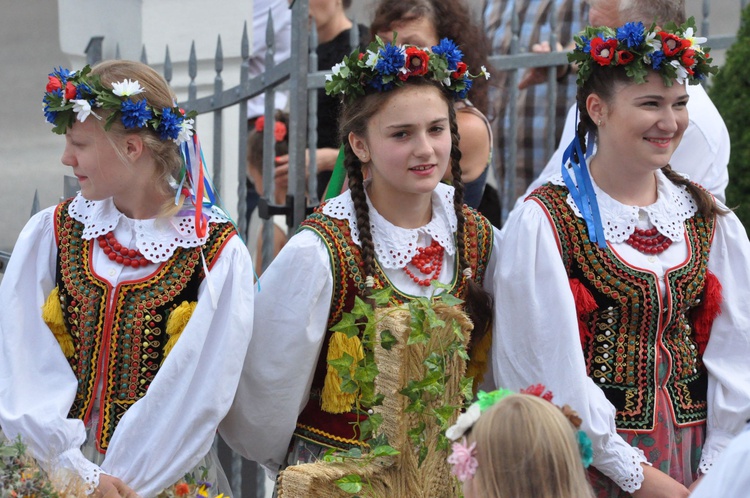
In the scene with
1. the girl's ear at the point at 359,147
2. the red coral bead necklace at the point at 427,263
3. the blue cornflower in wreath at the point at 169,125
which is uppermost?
the blue cornflower in wreath at the point at 169,125

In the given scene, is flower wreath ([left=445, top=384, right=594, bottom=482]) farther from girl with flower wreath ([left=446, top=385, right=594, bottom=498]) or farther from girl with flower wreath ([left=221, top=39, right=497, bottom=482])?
girl with flower wreath ([left=221, top=39, right=497, bottom=482])

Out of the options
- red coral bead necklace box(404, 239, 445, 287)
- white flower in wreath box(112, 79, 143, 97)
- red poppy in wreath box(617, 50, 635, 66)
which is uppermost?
red poppy in wreath box(617, 50, 635, 66)

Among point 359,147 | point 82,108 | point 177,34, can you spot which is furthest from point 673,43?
point 177,34

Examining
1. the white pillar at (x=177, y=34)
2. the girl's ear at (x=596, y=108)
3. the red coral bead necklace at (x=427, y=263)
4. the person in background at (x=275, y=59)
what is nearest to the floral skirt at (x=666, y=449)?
the red coral bead necklace at (x=427, y=263)

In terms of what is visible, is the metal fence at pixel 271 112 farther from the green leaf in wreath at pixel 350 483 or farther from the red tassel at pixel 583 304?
the green leaf in wreath at pixel 350 483

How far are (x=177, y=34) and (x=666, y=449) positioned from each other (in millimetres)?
4015

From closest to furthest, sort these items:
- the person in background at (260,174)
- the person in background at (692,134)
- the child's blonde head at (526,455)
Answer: the child's blonde head at (526,455) → the person in background at (692,134) → the person in background at (260,174)

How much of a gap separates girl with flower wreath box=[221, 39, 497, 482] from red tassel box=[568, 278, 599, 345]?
284mm

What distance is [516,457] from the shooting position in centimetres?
263

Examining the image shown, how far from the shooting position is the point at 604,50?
12.4 feet

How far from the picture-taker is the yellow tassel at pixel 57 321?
3656 millimetres

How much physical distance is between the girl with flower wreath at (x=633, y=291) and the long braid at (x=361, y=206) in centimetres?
41

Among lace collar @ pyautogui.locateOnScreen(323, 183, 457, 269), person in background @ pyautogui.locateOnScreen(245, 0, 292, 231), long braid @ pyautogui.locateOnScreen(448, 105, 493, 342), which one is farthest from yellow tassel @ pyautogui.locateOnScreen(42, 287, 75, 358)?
person in background @ pyautogui.locateOnScreen(245, 0, 292, 231)

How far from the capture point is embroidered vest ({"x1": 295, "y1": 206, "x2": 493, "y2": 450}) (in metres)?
3.67
